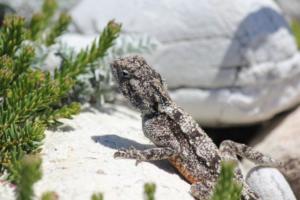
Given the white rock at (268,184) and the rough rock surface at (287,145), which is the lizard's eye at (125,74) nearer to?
the white rock at (268,184)

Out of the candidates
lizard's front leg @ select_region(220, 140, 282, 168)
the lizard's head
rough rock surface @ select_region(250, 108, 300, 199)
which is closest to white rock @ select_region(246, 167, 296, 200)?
lizard's front leg @ select_region(220, 140, 282, 168)

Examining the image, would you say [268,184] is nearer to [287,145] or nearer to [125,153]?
[287,145]

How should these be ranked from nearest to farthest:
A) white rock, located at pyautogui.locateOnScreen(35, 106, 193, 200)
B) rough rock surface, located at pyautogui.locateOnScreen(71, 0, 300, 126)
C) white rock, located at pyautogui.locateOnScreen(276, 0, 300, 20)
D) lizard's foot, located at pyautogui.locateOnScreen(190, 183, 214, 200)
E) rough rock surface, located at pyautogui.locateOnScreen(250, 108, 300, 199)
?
1. white rock, located at pyautogui.locateOnScreen(35, 106, 193, 200)
2. lizard's foot, located at pyautogui.locateOnScreen(190, 183, 214, 200)
3. rough rock surface, located at pyautogui.locateOnScreen(250, 108, 300, 199)
4. rough rock surface, located at pyautogui.locateOnScreen(71, 0, 300, 126)
5. white rock, located at pyautogui.locateOnScreen(276, 0, 300, 20)

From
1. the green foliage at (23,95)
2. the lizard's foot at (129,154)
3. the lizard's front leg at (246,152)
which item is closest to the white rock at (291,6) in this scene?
the lizard's front leg at (246,152)

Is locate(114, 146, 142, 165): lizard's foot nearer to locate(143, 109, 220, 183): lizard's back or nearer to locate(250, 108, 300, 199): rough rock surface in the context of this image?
locate(143, 109, 220, 183): lizard's back

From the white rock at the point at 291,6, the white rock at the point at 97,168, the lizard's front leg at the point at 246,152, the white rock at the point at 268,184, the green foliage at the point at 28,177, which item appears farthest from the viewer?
the white rock at the point at 291,6

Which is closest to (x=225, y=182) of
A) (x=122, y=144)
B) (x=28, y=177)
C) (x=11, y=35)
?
(x=28, y=177)

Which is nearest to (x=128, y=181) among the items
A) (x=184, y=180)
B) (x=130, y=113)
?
(x=184, y=180)

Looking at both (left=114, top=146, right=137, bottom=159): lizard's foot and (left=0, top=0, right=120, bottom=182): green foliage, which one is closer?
(left=0, top=0, right=120, bottom=182): green foliage
